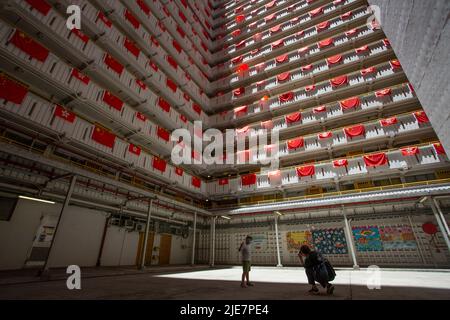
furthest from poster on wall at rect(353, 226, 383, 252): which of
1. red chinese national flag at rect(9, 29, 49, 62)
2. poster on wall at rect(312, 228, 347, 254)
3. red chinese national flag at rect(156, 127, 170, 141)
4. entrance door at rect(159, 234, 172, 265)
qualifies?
red chinese national flag at rect(9, 29, 49, 62)

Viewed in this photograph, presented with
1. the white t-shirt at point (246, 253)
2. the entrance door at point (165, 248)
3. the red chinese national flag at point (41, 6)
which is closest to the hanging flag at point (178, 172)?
the entrance door at point (165, 248)

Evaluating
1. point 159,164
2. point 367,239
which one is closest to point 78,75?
point 159,164

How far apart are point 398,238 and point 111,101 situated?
21144 millimetres

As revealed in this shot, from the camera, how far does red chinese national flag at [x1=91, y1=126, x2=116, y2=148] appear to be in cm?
1235

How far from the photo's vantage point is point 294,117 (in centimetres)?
2100

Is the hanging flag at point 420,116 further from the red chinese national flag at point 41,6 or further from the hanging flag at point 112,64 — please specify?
the red chinese national flag at point 41,6

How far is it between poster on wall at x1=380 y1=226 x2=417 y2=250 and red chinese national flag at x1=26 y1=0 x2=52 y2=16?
2468cm

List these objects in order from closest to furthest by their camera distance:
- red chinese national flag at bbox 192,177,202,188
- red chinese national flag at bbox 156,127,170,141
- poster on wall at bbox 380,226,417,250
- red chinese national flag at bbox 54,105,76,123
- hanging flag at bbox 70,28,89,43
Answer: red chinese national flag at bbox 54,105,76,123
hanging flag at bbox 70,28,89,43
poster on wall at bbox 380,226,417,250
red chinese national flag at bbox 156,127,170,141
red chinese national flag at bbox 192,177,202,188

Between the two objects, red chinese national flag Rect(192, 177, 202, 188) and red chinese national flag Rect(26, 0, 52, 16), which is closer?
red chinese national flag Rect(26, 0, 52, 16)

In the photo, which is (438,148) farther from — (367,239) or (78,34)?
(78,34)

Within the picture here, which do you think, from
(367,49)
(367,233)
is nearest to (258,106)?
(367,49)

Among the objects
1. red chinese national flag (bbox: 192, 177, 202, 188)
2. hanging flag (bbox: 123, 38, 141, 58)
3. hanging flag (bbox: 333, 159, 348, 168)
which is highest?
hanging flag (bbox: 123, 38, 141, 58)

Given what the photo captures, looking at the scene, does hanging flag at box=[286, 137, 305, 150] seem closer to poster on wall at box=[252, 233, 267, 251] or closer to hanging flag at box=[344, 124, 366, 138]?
hanging flag at box=[344, 124, 366, 138]
